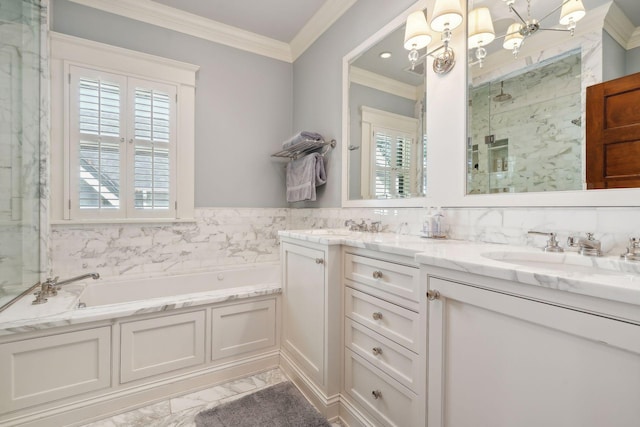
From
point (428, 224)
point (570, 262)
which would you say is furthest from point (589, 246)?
point (428, 224)

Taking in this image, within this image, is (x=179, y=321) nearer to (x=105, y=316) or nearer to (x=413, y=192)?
(x=105, y=316)

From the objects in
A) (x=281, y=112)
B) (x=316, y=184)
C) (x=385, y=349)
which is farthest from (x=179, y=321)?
(x=281, y=112)

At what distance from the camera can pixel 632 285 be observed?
589 millimetres

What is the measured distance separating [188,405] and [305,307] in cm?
88

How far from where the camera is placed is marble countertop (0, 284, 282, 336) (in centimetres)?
142

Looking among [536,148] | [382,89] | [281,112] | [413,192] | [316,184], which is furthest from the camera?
[281,112]

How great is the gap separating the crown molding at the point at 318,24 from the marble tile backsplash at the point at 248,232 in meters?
1.59

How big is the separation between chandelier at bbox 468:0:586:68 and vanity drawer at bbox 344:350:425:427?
1.54 m

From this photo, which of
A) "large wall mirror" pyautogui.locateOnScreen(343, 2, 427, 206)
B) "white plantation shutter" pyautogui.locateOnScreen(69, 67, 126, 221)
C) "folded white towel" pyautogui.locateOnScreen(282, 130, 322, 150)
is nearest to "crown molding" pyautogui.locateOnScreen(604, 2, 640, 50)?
"large wall mirror" pyautogui.locateOnScreen(343, 2, 427, 206)

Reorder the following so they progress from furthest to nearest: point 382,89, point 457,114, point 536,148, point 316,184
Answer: point 316,184 → point 382,89 → point 457,114 → point 536,148

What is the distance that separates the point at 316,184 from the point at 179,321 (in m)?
1.45

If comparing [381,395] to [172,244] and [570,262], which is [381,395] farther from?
[172,244]

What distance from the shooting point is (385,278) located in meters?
1.27

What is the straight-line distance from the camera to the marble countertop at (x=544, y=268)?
611 mm
